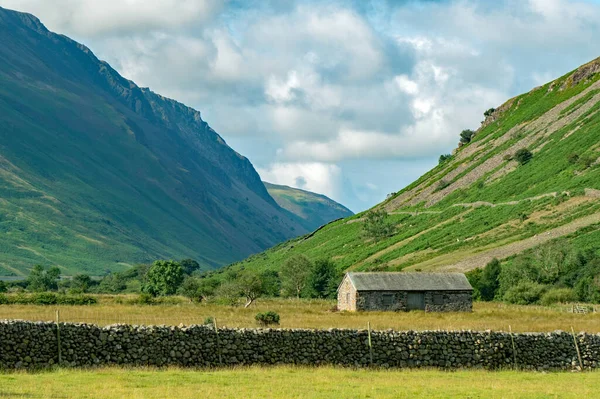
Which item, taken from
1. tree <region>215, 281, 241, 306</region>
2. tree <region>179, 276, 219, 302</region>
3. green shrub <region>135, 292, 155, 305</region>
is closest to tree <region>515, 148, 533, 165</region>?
tree <region>179, 276, 219, 302</region>

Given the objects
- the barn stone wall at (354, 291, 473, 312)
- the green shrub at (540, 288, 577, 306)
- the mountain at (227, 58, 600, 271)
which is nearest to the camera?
the barn stone wall at (354, 291, 473, 312)

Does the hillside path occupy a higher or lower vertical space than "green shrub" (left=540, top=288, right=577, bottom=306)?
higher

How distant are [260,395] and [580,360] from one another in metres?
20.9

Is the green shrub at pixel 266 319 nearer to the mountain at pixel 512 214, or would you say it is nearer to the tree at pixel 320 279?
the tree at pixel 320 279

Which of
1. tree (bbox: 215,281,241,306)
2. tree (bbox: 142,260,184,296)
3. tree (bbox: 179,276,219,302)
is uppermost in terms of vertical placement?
tree (bbox: 142,260,184,296)

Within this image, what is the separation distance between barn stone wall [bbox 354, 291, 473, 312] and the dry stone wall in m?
43.7

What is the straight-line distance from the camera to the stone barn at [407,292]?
83.6 meters

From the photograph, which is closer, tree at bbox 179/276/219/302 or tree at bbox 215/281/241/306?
tree at bbox 215/281/241/306

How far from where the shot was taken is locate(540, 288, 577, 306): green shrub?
91.9 metres

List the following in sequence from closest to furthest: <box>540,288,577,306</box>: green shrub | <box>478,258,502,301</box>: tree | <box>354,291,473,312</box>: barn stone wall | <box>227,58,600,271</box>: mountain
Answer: <box>354,291,473,312</box>: barn stone wall → <box>540,288,577,306</box>: green shrub → <box>478,258,502,301</box>: tree → <box>227,58,600,271</box>: mountain

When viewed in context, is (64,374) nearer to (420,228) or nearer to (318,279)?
(318,279)

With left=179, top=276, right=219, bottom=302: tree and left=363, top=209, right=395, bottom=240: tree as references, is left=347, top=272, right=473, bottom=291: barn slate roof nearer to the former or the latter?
left=179, top=276, right=219, bottom=302: tree

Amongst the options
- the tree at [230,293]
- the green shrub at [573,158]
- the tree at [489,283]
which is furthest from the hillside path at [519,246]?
the tree at [230,293]

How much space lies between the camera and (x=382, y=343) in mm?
37125
